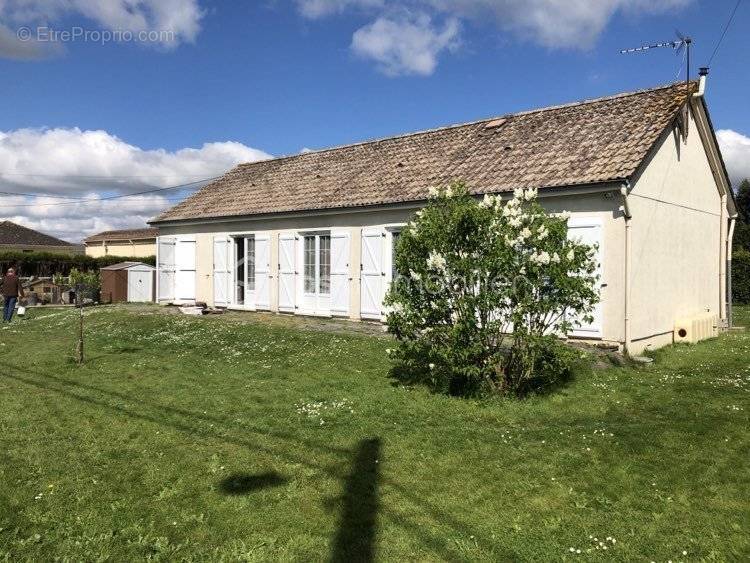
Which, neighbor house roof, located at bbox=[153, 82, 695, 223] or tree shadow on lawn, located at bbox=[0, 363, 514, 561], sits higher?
neighbor house roof, located at bbox=[153, 82, 695, 223]

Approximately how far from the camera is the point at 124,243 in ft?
137

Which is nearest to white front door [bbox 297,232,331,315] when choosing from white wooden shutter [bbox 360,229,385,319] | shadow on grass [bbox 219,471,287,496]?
white wooden shutter [bbox 360,229,385,319]

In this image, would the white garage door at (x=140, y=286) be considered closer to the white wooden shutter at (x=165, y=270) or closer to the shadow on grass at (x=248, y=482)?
the white wooden shutter at (x=165, y=270)

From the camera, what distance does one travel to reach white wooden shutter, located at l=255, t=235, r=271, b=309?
16688mm

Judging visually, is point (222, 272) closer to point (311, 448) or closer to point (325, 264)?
point (325, 264)

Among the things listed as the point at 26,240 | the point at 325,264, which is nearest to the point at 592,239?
the point at 325,264

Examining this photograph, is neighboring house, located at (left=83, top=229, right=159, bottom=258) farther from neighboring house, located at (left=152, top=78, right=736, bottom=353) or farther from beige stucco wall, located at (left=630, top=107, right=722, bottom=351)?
beige stucco wall, located at (left=630, top=107, right=722, bottom=351)

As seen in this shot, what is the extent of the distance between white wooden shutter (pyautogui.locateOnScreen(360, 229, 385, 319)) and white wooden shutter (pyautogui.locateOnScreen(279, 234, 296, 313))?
254 cm

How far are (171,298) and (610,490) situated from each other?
17.1m

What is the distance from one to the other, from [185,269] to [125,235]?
26430mm

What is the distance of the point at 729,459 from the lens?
5.36 metres

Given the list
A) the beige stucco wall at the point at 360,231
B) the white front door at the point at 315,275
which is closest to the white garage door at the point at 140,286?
the beige stucco wall at the point at 360,231

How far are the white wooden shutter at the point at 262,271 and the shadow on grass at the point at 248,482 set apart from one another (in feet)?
38.9

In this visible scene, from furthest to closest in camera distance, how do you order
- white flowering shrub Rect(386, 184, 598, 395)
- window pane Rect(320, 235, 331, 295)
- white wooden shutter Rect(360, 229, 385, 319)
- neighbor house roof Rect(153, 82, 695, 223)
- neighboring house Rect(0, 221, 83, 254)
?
neighboring house Rect(0, 221, 83, 254), window pane Rect(320, 235, 331, 295), white wooden shutter Rect(360, 229, 385, 319), neighbor house roof Rect(153, 82, 695, 223), white flowering shrub Rect(386, 184, 598, 395)
